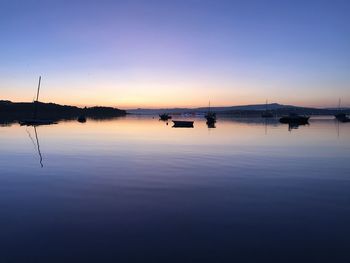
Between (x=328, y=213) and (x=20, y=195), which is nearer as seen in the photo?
(x=328, y=213)

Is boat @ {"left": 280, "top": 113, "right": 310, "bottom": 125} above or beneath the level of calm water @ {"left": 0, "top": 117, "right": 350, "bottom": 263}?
above

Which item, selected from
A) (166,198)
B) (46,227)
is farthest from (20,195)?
(166,198)

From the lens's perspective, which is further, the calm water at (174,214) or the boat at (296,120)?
the boat at (296,120)

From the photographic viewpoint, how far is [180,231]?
10.9m

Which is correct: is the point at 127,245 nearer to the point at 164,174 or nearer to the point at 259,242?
the point at 259,242

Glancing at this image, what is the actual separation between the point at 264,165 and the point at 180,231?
647 inches

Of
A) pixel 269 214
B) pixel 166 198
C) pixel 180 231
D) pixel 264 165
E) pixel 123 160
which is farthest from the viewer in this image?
pixel 123 160

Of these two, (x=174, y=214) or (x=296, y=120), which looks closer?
(x=174, y=214)

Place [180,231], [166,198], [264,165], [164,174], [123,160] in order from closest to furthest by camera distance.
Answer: [180,231], [166,198], [164,174], [264,165], [123,160]

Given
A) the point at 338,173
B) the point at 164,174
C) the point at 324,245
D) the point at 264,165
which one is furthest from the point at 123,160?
the point at 324,245

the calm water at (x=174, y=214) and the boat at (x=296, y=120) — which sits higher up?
the boat at (x=296, y=120)

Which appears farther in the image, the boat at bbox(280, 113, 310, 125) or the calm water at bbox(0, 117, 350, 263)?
the boat at bbox(280, 113, 310, 125)

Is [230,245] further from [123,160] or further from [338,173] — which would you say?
[123,160]

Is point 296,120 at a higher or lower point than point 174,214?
higher
